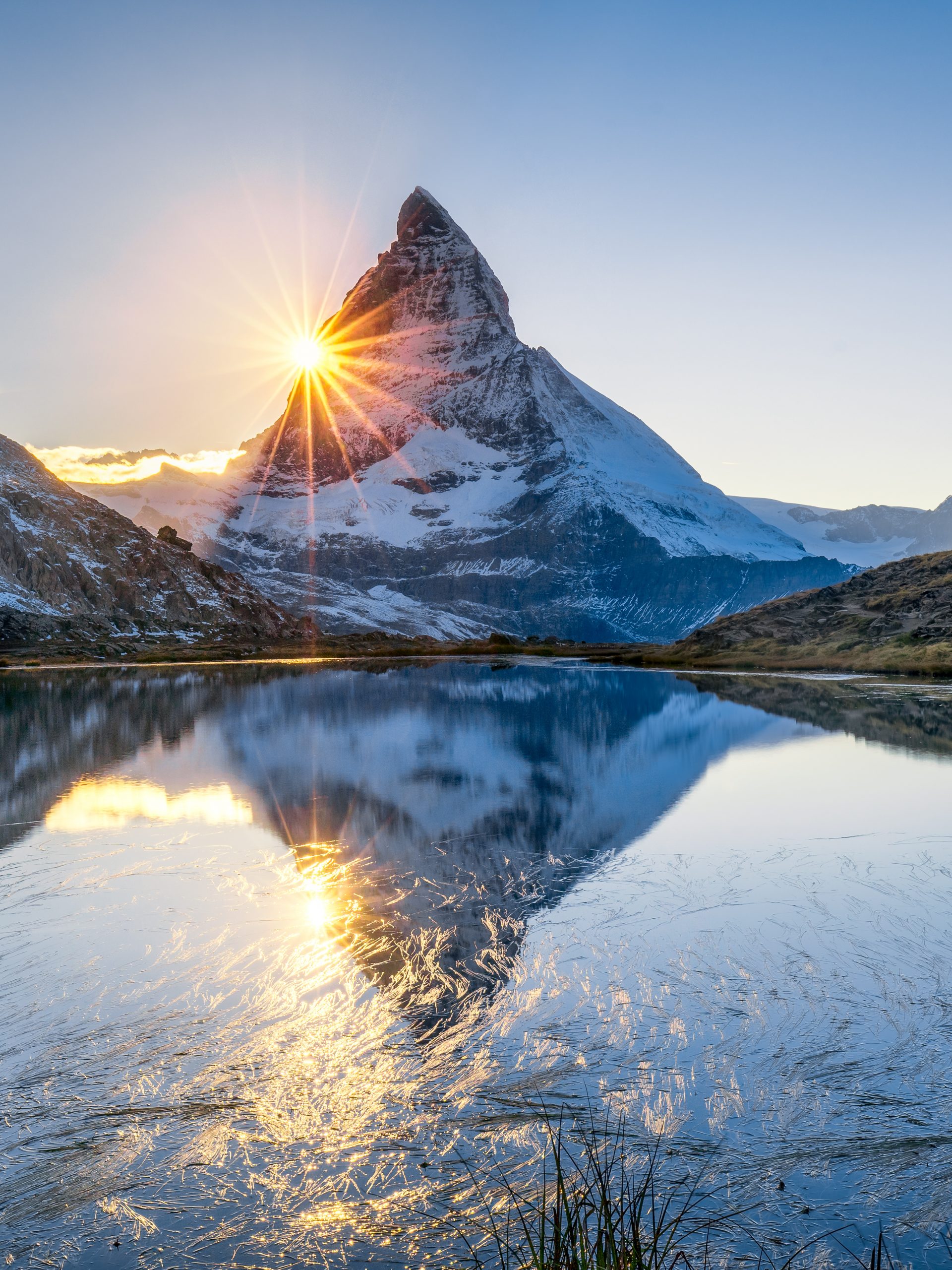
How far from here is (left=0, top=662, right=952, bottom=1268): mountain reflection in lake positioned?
7262 mm

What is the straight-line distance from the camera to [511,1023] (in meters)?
10.3

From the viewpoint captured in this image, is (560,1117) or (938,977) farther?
(938,977)

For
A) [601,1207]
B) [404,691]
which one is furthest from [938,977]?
[404,691]

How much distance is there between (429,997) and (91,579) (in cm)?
14388

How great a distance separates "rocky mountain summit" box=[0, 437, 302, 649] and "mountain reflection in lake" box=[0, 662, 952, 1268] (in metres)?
110

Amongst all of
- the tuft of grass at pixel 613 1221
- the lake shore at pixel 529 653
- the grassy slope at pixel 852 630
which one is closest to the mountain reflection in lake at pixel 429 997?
the tuft of grass at pixel 613 1221

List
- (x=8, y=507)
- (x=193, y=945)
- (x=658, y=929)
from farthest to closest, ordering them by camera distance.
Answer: (x=8, y=507), (x=658, y=929), (x=193, y=945)

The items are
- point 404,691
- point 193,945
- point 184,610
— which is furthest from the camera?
point 184,610

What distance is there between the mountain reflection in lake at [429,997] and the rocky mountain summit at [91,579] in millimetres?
109980

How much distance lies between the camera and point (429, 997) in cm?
1116

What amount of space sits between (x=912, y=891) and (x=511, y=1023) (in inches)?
346

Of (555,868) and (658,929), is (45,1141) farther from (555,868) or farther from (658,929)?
(555,868)

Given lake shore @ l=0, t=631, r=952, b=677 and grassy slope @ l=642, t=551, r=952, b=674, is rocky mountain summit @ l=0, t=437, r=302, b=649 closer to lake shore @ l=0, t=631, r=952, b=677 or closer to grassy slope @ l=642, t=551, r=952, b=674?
lake shore @ l=0, t=631, r=952, b=677

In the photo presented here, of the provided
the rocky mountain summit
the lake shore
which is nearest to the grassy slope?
the lake shore
